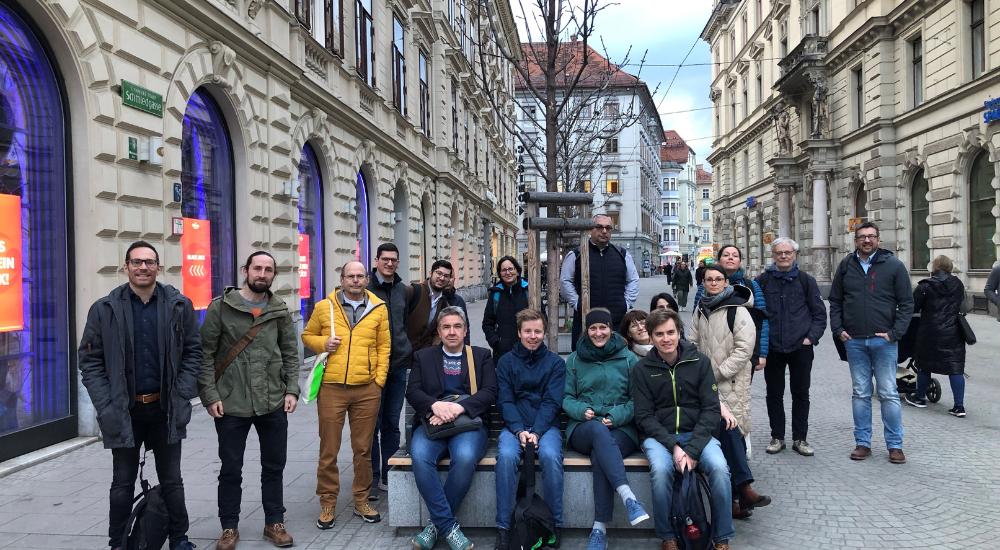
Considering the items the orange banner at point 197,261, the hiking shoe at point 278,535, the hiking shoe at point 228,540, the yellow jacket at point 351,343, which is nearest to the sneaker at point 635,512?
the yellow jacket at point 351,343

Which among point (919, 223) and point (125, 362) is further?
point (919, 223)

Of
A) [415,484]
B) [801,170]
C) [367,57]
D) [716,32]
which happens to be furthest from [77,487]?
[716,32]

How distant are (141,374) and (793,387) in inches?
213

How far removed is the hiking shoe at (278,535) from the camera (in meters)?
4.41

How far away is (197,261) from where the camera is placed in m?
9.39

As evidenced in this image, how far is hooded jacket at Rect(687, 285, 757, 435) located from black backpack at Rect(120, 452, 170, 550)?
3.93m

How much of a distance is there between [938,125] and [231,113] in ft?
64.9

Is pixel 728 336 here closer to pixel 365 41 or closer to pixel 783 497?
pixel 783 497

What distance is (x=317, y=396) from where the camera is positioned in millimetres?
4918

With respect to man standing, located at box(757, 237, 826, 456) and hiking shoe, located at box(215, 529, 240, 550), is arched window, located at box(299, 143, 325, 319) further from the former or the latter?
man standing, located at box(757, 237, 826, 456)

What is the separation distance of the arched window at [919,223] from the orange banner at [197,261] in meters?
20.8

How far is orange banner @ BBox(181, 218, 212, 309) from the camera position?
29.7 feet

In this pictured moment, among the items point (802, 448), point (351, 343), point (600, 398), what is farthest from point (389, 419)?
point (802, 448)

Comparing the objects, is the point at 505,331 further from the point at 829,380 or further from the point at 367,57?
the point at 367,57
